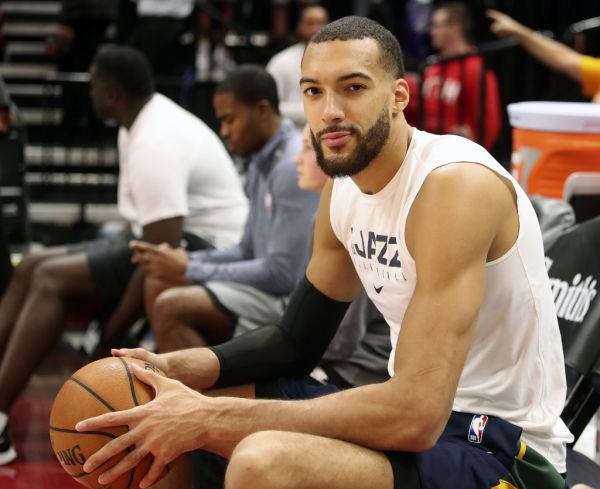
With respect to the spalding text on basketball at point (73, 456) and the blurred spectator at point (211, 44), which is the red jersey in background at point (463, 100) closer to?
the blurred spectator at point (211, 44)

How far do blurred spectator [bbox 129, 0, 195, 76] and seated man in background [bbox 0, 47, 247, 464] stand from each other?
411 cm

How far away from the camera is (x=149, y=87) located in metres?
5.19

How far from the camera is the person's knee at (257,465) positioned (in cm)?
215

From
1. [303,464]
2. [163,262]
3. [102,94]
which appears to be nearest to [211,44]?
[102,94]

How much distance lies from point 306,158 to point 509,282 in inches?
59.2

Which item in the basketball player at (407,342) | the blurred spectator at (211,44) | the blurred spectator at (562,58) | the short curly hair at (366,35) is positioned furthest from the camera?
the blurred spectator at (211,44)

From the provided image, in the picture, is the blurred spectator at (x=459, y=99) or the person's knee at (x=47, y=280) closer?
the person's knee at (x=47, y=280)

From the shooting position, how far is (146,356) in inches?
107

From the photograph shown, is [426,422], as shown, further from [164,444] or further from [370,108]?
[370,108]

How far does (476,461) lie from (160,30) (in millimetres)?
7383

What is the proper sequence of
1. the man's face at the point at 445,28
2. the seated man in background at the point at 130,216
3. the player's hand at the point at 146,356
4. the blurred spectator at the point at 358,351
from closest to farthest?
the player's hand at the point at 146,356, the blurred spectator at the point at 358,351, the seated man in background at the point at 130,216, the man's face at the point at 445,28

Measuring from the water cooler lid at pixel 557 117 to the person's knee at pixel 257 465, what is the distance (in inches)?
97.2

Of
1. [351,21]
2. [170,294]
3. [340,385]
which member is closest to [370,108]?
[351,21]

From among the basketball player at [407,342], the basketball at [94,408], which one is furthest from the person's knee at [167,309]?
the basketball at [94,408]
